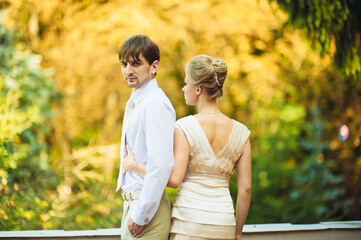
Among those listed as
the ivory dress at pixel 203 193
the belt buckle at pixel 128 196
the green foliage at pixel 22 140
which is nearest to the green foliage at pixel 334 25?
the ivory dress at pixel 203 193

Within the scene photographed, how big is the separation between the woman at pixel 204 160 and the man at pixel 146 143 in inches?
2.8

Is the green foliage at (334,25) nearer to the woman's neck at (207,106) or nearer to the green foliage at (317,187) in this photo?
the woman's neck at (207,106)

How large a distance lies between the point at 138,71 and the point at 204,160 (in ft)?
1.77

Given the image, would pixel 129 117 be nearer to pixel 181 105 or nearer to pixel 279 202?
pixel 279 202

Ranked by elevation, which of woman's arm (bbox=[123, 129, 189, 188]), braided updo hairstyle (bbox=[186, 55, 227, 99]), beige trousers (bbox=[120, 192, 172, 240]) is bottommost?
beige trousers (bbox=[120, 192, 172, 240])

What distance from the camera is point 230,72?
828cm

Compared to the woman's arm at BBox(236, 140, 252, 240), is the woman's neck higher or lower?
higher

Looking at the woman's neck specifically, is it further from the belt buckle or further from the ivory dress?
the belt buckle

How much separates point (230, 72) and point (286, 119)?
307cm

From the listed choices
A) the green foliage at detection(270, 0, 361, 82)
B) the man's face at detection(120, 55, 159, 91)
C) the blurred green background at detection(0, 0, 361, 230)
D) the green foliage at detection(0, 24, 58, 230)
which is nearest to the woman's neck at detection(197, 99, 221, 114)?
the man's face at detection(120, 55, 159, 91)

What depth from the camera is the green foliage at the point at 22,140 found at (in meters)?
4.47

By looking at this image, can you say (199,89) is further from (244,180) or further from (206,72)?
(244,180)

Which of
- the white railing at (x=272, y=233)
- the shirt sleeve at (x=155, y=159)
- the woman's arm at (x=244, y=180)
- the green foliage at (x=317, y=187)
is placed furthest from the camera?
the green foliage at (x=317, y=187)

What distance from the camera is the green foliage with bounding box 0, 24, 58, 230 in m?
4.47
